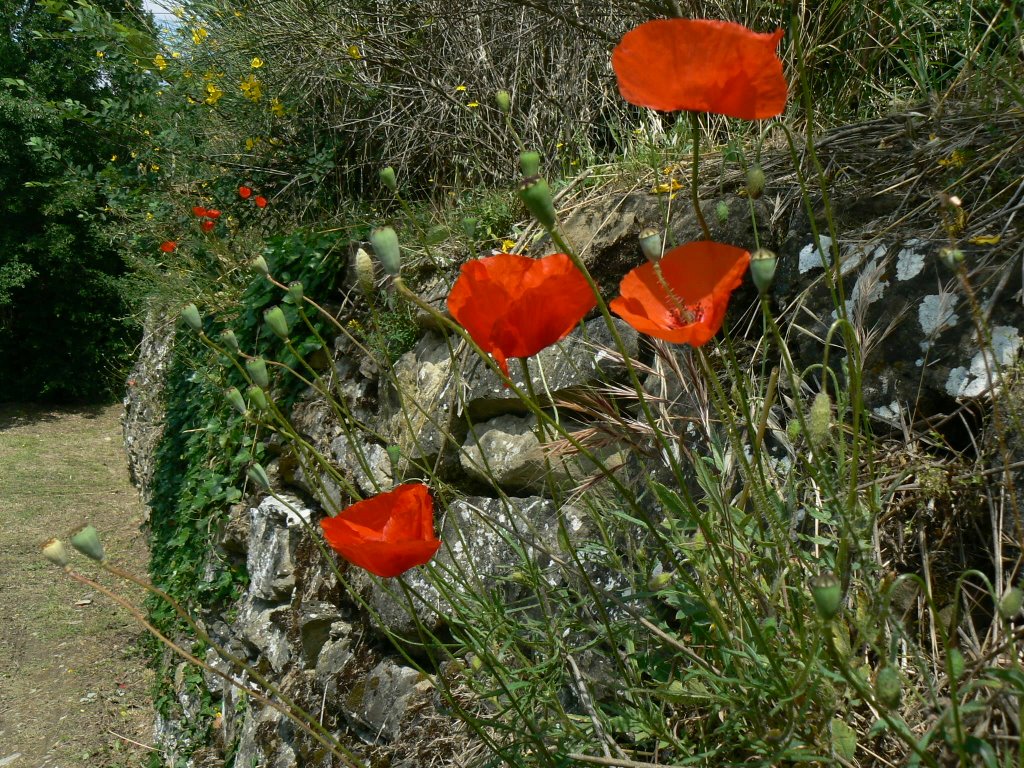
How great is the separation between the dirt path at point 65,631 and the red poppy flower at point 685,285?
9.35 ft

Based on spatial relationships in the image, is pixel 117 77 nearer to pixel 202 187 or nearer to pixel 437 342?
pixel 202 187

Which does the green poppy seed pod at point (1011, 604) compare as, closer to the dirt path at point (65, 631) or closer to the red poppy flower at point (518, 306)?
the red poppy flower at point (518, 306)

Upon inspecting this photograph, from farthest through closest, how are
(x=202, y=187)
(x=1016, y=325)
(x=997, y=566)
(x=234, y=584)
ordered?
(x=202, y=187), (x=234, y=584), (x=1016, y=325), (x=997, y=566)

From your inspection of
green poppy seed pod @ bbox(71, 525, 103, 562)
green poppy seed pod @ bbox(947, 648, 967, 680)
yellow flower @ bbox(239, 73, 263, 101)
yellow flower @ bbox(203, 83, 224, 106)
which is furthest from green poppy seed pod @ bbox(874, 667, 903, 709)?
yellow flower @ bbox(203, 83, 224, 106)

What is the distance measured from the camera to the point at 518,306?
107 centimetres

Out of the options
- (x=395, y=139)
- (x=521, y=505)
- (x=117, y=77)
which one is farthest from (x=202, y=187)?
(x=521, y=505)

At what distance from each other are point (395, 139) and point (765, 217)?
9.11 feet

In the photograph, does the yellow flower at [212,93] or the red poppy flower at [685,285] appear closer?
the red poppy flower at [685,285]

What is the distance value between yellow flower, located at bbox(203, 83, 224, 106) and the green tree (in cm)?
553

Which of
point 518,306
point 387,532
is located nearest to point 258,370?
A: point 387,532

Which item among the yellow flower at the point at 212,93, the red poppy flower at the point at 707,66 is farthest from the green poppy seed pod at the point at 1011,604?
the yellow flower at the point at 212,93

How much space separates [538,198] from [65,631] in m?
6.67

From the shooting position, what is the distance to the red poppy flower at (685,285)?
0.98 meters

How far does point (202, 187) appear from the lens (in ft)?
18.8
